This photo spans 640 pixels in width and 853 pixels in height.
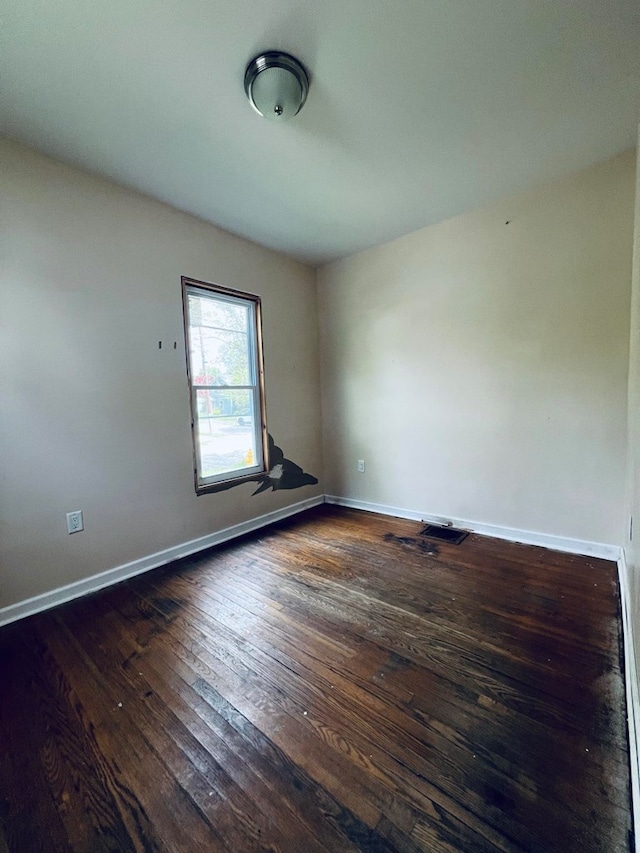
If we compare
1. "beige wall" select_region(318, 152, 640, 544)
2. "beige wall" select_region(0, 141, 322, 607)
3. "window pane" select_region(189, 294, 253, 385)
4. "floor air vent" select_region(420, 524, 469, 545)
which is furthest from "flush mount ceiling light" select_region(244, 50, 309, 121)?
"floor air vent" select_region(420, 524, 469, 545)

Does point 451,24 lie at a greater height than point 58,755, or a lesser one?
greater

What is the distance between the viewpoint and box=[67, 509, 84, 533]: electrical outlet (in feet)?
6.59

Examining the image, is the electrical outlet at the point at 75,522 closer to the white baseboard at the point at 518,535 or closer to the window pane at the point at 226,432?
the window pane at the point at 226,432

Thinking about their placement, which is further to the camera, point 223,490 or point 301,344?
point 301,344

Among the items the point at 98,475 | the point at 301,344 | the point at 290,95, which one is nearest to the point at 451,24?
the point at 290,95

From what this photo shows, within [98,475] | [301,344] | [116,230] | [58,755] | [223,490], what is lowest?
[58,755]

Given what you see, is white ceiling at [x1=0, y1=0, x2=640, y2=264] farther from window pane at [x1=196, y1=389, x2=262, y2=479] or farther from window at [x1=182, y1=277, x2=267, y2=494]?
window pane at [x1=196, y1=389, x2=262, y2=479]

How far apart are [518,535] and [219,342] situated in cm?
292

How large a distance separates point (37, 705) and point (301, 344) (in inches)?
123

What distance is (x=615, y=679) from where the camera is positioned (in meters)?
1.32

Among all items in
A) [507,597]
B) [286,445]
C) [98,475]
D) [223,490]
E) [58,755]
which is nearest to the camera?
[58,755]

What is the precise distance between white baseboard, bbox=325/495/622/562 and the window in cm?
142

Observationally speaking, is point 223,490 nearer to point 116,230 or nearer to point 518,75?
point 116,230

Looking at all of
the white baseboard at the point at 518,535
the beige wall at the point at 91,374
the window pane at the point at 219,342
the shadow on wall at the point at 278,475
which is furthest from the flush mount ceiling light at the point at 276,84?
the white baseboard at the point at 518,535
